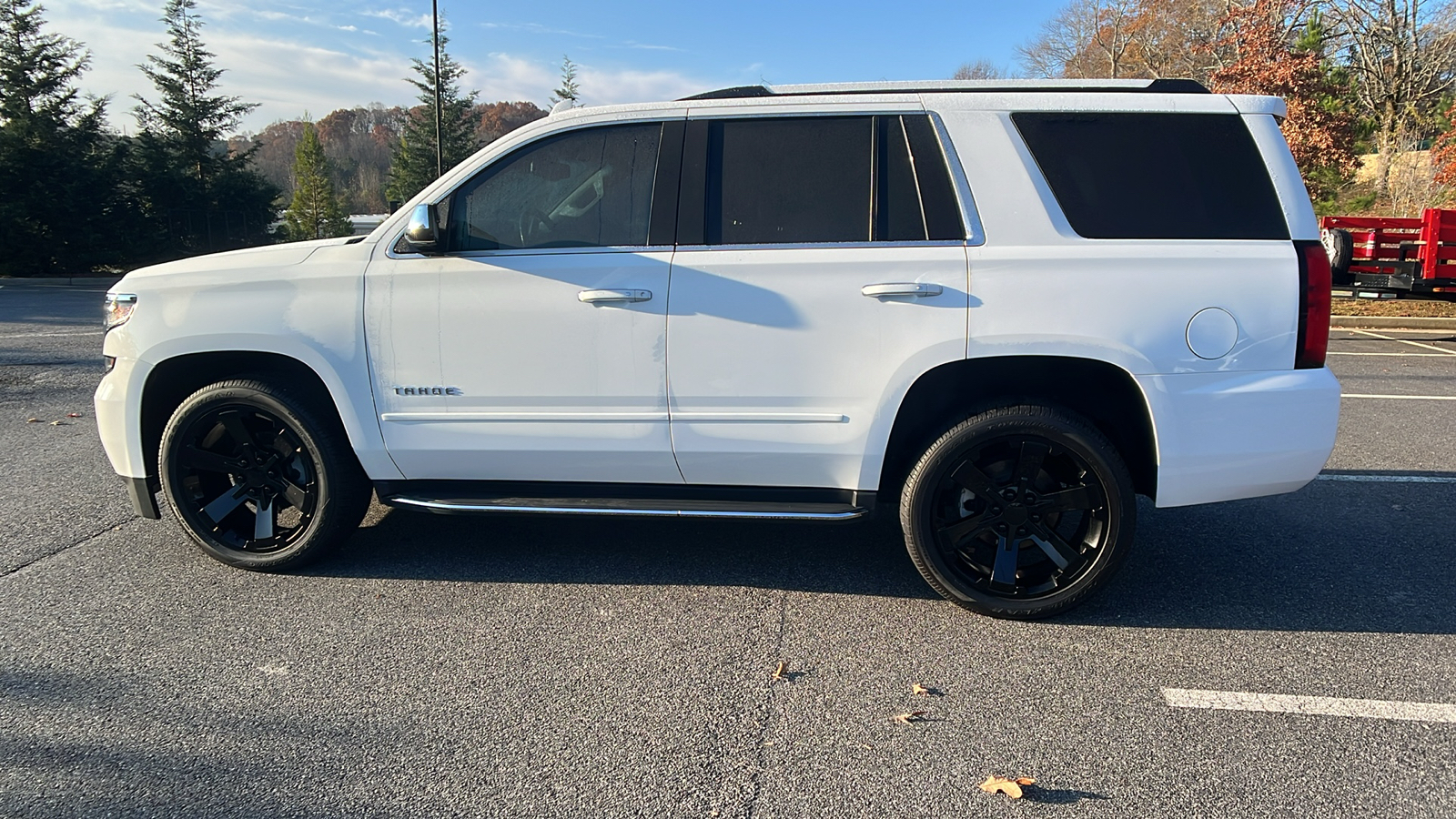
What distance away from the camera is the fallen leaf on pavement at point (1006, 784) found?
2393mm

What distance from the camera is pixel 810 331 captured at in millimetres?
3324

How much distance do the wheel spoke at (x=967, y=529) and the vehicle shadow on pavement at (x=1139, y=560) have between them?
0.39 meters

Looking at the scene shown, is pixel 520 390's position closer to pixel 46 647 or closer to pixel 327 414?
pixel 327 414

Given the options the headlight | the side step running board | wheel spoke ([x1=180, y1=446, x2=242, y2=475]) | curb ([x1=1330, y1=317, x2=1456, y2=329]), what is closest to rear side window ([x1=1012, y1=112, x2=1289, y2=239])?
the side step running board

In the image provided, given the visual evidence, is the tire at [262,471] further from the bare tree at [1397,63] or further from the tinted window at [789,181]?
the bare tree at [1397,63]

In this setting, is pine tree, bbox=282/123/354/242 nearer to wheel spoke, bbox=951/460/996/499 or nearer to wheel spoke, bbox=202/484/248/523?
wheel spoke, bbox=202/484/248/523

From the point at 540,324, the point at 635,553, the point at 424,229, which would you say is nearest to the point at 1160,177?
the point at 540,324

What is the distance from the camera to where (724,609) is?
3.53m

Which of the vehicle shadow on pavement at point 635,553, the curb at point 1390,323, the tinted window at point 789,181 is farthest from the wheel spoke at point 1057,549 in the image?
the curb at point 1390,323

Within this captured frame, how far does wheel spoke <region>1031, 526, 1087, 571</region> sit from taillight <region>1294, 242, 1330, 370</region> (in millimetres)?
1021

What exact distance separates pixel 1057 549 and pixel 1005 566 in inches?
8.1

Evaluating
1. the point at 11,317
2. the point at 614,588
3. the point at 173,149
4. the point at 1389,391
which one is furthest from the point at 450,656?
the point at 173,149

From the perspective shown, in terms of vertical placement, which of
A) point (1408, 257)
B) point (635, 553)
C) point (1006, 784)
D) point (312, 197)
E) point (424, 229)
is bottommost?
point (1006, 784)

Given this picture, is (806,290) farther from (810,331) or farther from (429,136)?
(429,136)
